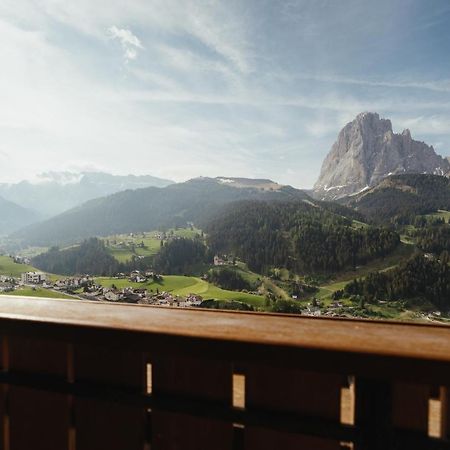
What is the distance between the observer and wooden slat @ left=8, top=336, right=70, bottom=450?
132 cm

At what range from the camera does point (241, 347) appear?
0.98 metres

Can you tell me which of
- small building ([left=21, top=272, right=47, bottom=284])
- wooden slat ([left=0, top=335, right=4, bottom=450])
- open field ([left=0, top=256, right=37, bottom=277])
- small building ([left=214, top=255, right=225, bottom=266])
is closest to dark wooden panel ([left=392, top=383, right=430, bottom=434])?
wooden slat ([left=0, top=335, right=4, bottom=450])

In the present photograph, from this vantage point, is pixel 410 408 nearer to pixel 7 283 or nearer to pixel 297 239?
pixel 7 283

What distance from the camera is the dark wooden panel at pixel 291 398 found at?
1023 mm

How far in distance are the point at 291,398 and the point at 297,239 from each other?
154 meters

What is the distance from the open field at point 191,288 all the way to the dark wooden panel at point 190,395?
99.4m

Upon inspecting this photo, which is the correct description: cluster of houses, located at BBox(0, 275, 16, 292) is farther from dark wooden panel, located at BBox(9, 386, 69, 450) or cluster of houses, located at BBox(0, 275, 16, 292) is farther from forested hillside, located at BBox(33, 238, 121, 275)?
dark wooden panel, located at BBox(9, 386, 69, 450)

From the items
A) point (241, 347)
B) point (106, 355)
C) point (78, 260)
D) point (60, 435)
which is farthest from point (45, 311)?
point (78, 260)

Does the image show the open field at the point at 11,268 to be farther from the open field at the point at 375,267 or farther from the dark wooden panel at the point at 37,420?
the dark wooden panel at the point at 37,420

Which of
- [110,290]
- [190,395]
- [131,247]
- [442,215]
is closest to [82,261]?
[131,247]

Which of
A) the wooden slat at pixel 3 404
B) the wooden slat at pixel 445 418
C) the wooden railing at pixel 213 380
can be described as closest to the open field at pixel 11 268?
the wooden slat at pixel 3 404

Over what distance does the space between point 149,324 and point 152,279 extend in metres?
127

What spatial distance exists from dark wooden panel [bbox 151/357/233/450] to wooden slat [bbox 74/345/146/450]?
6cm

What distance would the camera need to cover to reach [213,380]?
1.13m
